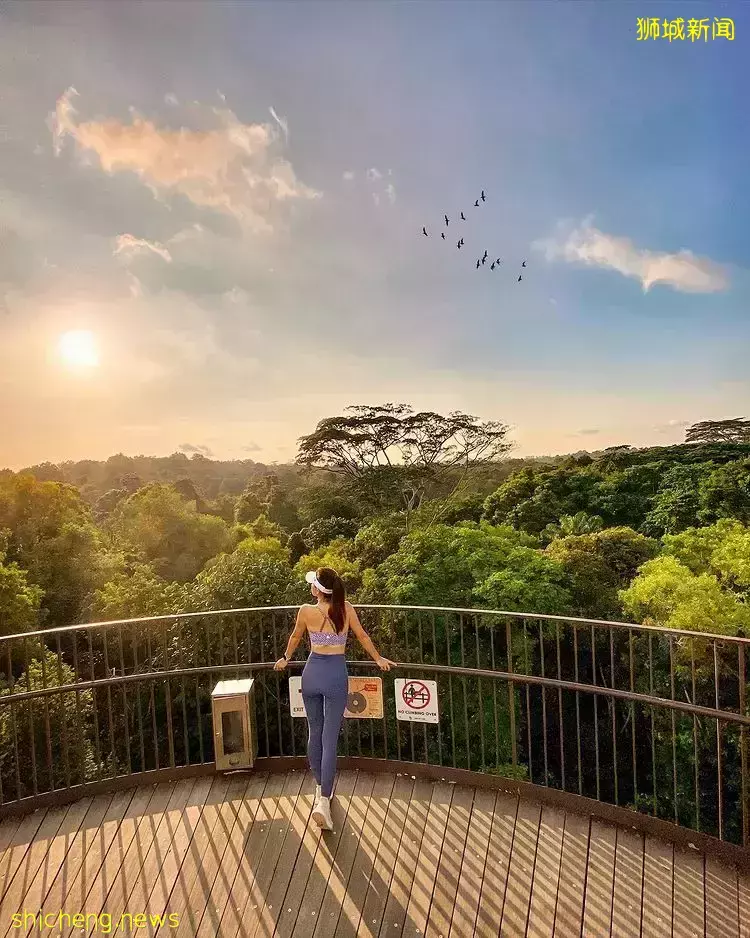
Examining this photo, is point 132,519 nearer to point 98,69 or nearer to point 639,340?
point 98,69

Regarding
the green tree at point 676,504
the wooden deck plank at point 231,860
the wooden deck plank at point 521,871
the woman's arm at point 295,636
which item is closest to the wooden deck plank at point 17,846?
the wooden deck plank at point 231,860

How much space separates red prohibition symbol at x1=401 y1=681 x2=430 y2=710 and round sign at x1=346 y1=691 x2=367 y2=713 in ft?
1.00

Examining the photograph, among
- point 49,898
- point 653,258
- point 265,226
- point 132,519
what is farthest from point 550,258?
point 49,898

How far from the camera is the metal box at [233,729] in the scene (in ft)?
13.8

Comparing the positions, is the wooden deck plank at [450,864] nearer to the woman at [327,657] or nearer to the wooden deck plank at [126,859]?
the woman at [327,657]

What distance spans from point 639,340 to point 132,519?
26732 mm

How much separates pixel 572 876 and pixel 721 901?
680mm

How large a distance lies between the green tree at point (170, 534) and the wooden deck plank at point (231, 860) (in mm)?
24193

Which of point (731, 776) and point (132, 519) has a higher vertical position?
point (132, 519)

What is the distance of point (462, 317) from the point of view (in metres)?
33.5

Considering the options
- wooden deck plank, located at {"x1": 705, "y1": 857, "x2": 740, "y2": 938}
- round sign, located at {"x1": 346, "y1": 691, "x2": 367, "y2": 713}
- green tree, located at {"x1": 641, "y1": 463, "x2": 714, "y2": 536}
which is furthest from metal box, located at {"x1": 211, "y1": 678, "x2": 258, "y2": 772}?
green tree, located at {"x1": 641, "y1": 463, "x2": 714, "y2": 536}

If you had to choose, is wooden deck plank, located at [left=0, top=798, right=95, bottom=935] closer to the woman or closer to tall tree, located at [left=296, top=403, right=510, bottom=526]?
the woman

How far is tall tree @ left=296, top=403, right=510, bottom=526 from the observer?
2953cm

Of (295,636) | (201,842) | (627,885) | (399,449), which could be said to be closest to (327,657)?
Answer: (295,636)
